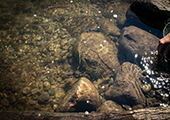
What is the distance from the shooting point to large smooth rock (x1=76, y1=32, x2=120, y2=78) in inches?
160

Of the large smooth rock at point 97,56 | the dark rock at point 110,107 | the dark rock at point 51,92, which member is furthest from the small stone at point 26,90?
the dark rock at point 110,107

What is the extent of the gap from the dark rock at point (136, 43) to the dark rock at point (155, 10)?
498 millimetres

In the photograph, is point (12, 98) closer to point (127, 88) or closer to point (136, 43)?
point (127, 88)

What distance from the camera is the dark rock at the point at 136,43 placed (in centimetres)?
373

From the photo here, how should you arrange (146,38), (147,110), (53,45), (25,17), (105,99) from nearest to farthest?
(147,110) < (105,99) < (146,38) < (53,45) < (25,17)

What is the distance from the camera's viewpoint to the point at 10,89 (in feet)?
12.2

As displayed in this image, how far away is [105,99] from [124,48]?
2474 mm

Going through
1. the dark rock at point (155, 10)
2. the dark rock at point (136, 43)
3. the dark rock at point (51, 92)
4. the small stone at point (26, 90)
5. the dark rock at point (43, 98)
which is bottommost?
the dark rock at point (43, 98)

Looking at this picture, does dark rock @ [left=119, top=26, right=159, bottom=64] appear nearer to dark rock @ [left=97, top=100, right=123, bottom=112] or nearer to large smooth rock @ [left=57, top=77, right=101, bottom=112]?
dark rock @ [left=97, top=100, right=123, bottom=112]

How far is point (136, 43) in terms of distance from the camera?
403cm

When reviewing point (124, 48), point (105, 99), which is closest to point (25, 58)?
point (105, 99)

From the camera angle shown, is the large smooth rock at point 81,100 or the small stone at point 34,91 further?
the small stone at point 34,91

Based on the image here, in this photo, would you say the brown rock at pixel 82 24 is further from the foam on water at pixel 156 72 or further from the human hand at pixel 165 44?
the human hand at pixel 165 44

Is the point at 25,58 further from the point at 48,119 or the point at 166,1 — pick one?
the point at 166,1
